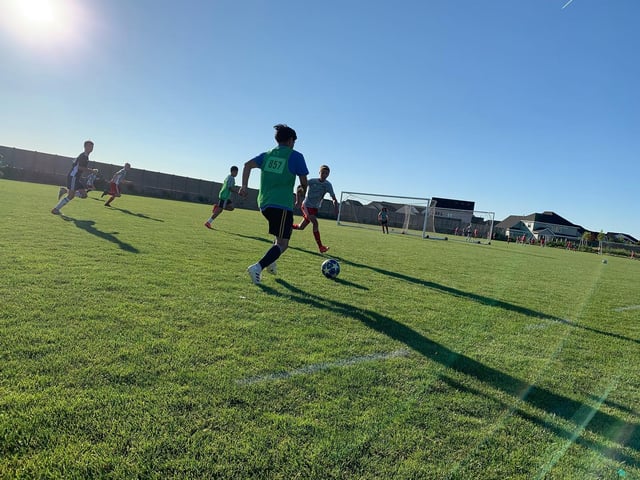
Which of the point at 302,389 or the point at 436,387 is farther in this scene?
the point at 436,387

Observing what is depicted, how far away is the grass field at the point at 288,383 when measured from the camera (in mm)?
1774

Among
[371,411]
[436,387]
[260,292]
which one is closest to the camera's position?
[371,411]

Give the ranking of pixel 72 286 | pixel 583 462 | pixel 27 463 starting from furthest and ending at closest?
1. pixel 72 286
2. pixel 583 462
3. pixel 27 463

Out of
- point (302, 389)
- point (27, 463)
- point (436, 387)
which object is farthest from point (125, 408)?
point (436, 387)

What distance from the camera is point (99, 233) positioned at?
7801 millimetres

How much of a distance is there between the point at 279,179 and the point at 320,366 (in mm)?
3047

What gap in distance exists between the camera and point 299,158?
514 cm

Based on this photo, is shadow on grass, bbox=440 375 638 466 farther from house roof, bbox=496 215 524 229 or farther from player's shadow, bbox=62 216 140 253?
house roof, bbox=496 215 524 229

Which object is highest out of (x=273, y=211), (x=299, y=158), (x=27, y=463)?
(x=299, y=158)

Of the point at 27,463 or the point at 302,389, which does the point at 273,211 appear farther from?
the point at 27,463

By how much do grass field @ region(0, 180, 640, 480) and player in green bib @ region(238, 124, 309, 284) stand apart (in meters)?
0.79

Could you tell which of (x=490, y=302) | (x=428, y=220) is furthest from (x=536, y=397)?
(x=428, y=220)

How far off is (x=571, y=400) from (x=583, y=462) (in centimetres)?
81

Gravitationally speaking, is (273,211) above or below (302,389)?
above
